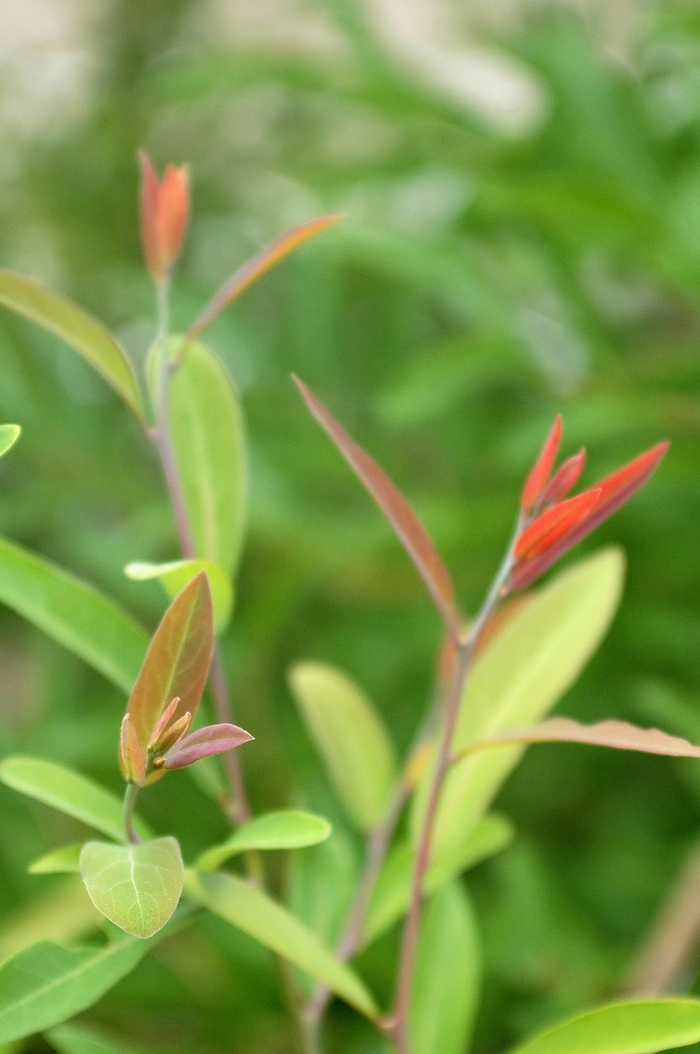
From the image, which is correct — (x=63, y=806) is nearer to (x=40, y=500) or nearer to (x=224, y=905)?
(x=224, y=905)

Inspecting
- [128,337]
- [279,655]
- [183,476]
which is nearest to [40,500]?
[279,655]

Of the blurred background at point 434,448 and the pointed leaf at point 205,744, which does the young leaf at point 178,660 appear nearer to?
the pointed leaf at point 205,744

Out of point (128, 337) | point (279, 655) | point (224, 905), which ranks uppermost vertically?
point (224, 905)

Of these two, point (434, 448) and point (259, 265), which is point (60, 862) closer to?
point (259, 265)

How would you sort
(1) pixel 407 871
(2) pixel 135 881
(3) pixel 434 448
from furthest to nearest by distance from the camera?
1. (3) pixel 434 448
2. (1) pixel 407 871
3. (2) pixel 135 881

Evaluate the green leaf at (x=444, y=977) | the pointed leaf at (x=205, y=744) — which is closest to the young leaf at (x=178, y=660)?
the pointed leaf at (x=205, y=744)

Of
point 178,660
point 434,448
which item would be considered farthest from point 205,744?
point 434,448
